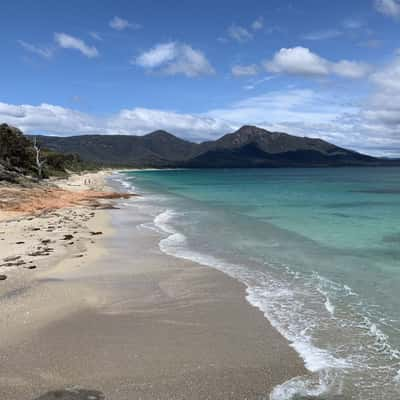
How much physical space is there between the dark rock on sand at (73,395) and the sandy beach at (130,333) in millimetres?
17

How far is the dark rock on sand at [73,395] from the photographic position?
652 centimetres

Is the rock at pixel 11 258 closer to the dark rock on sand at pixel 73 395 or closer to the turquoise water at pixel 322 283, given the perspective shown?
the turquoise water at pixel 322 283

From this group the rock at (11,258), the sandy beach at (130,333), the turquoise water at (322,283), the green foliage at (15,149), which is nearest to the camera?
the sandy beach at (130,333)

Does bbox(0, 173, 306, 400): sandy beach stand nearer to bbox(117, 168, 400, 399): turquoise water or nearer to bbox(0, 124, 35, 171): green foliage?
bbox(117, 168, 400, 399): turquoise water

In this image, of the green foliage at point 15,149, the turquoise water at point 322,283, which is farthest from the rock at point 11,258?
the green foliage at point 15,149

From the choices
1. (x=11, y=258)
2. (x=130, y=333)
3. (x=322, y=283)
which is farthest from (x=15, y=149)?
(x=130, y=333)

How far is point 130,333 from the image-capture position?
30.2 feet

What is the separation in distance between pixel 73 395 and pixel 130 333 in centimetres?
266

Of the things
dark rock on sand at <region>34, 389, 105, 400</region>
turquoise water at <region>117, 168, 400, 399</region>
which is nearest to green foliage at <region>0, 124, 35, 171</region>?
turquoise water at <region>117, 168, 400, 399</region>

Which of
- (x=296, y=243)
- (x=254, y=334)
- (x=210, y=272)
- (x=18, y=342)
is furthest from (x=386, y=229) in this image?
(x=18, y=342)

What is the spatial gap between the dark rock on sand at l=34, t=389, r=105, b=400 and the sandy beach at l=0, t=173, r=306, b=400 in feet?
0.05

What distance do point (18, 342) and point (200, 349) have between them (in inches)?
153

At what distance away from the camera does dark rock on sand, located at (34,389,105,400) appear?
257 inches

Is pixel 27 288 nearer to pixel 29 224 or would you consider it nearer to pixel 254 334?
pixel 254 334
